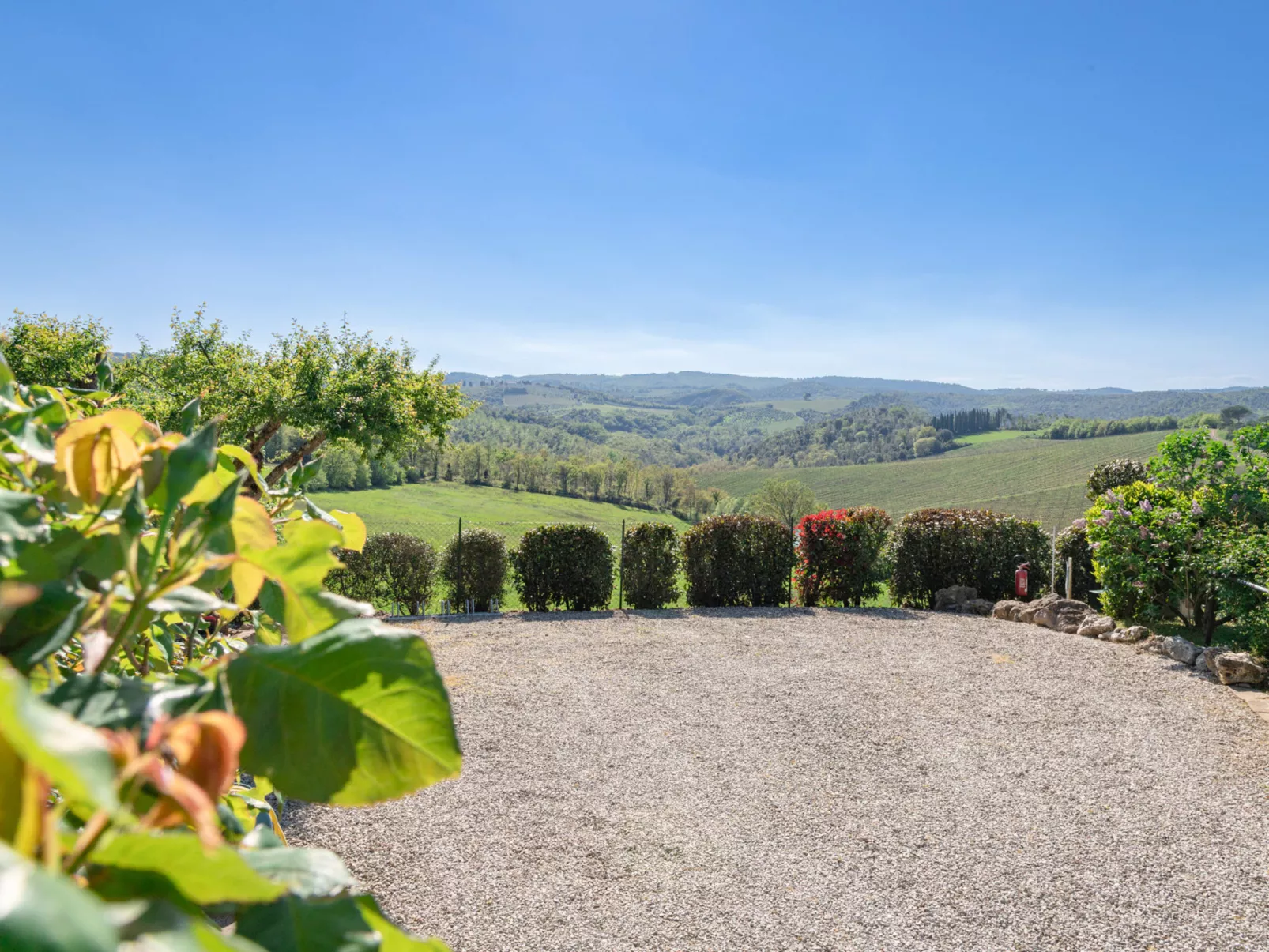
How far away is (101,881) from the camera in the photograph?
294mm

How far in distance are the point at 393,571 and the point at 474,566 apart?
45.8 inches

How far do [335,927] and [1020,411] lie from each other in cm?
21115

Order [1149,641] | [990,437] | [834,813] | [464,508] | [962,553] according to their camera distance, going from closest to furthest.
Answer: [834,813] < [1149,641] < [962,553] < [464,508] < [990,437]

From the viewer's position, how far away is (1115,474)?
37.9ft

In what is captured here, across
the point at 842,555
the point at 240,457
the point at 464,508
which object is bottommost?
the point at 464,508

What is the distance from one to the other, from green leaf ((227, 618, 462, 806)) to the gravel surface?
360 centimetres

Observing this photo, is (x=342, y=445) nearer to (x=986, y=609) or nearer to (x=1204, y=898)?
(x=986, y=609)

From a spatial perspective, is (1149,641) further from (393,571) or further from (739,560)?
(393,571)

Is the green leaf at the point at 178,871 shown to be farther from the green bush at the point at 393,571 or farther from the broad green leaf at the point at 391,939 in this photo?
the green bush at the point at 393,571

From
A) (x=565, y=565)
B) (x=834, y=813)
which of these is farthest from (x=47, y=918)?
(x=565, y=565)

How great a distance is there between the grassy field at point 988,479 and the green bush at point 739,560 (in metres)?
40.7

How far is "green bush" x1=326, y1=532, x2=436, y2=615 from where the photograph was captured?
10.6m

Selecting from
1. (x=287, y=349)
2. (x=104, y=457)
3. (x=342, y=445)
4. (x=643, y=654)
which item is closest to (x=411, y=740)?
(x=104, y=457)

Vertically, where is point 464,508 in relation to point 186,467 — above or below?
below
